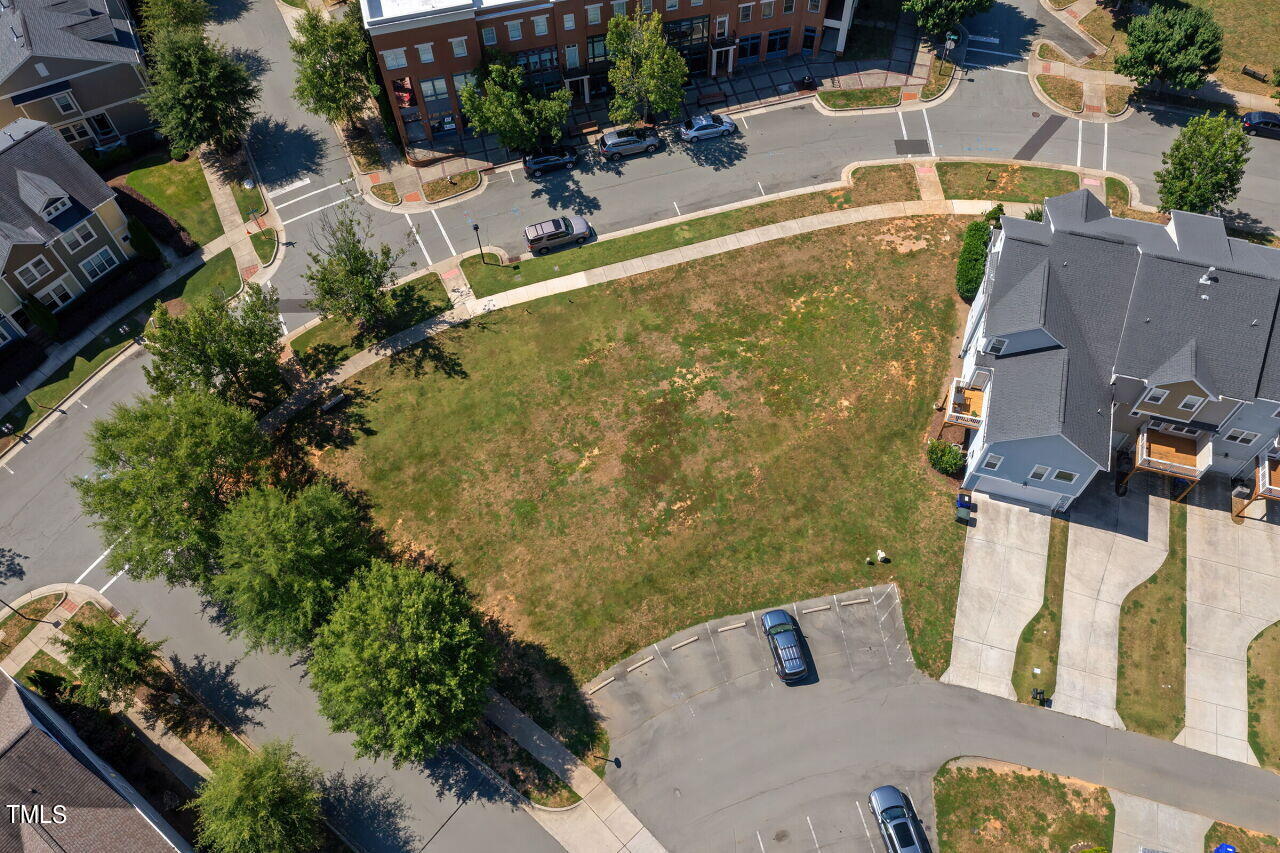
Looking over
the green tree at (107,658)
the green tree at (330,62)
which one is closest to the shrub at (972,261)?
the green tree at (330,62)

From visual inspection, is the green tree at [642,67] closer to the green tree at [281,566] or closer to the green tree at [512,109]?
the green tree at [512,109]

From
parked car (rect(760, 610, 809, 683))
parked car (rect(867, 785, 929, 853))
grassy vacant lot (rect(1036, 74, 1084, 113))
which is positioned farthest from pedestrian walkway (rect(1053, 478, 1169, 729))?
grassy vacant lot (rect(1036, 74, 1084, 113))

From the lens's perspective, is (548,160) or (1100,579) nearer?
(1100,579)

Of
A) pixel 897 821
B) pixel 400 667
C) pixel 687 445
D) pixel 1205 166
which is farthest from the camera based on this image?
pixel 1205 166

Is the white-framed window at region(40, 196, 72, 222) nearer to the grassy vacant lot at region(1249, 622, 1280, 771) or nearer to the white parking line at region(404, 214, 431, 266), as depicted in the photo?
the white parking line at region(404, 214, 431, 266)

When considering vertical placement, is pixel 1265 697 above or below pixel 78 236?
below

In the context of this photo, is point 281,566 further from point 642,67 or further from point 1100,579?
point 1100,579

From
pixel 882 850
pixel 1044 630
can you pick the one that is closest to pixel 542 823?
pixel 882 850

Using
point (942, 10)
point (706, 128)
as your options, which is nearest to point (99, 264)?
point (706, 128)
